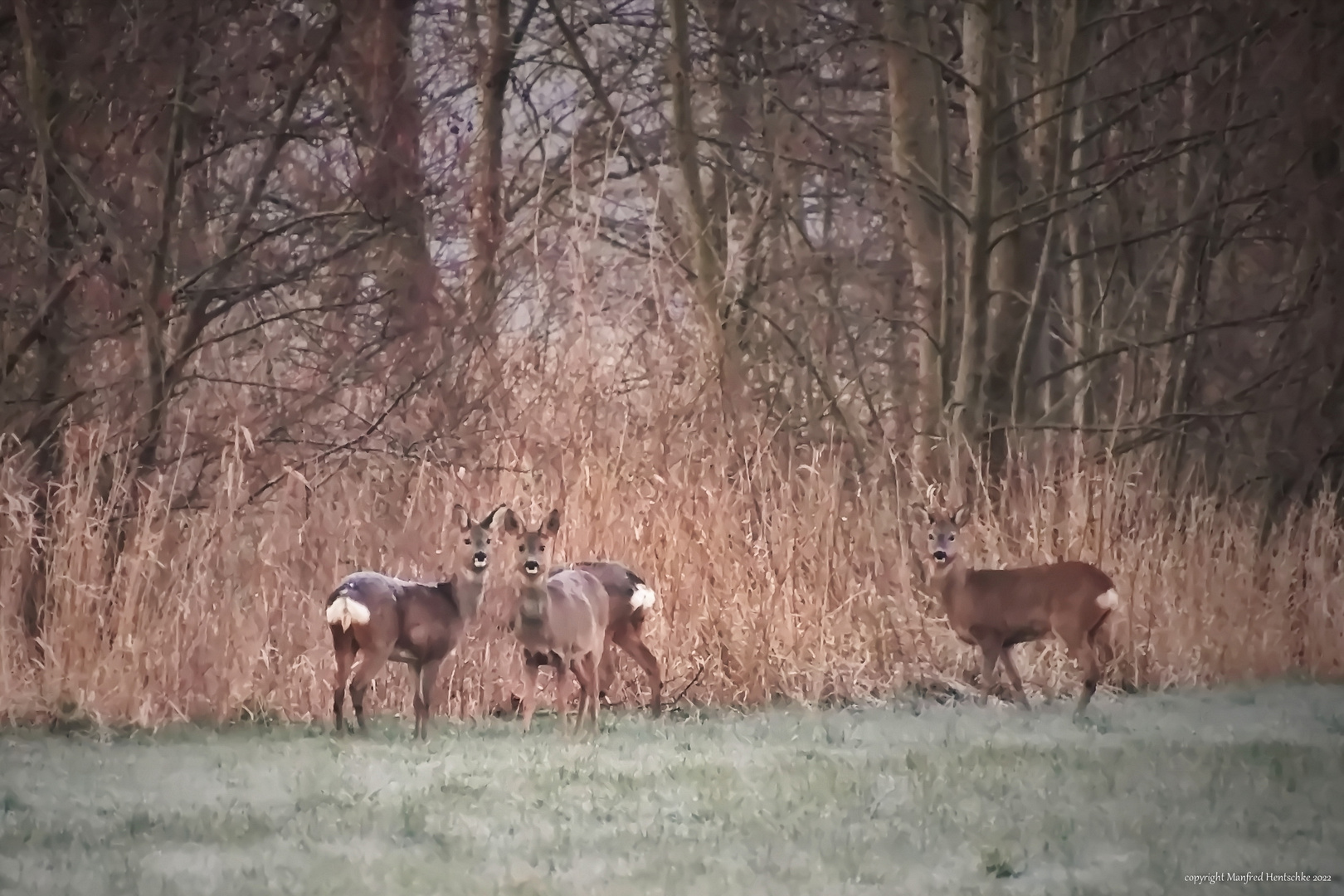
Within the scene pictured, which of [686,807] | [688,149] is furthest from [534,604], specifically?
[688,149]

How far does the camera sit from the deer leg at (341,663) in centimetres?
481

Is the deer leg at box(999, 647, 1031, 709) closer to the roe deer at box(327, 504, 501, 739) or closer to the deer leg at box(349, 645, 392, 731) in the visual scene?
the roe deer at box(327, 504, 501, 739)

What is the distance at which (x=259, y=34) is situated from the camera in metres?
6.75

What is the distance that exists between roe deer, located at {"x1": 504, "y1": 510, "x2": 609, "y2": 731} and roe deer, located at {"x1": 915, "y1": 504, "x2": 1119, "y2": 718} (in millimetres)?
1548

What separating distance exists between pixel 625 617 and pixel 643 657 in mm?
213

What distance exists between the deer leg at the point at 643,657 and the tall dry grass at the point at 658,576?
41 centimetres

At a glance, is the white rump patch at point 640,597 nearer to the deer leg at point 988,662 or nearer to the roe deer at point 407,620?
the roe deer at point 407,620

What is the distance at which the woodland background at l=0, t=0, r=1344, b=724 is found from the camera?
6.04 metres

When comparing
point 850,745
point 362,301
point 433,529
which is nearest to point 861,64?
point 362,301

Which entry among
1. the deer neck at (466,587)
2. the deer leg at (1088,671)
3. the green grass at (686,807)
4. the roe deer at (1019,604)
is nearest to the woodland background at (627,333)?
the roe deer at (1019,604)

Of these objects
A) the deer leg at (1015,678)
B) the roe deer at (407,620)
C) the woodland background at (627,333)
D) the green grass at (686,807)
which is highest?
the woodland background at (627,333)

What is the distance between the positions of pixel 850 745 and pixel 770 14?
5.02m

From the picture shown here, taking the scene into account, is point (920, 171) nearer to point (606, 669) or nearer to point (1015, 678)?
point (1015, 678)

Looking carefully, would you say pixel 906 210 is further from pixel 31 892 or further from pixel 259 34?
pixel 31 892
